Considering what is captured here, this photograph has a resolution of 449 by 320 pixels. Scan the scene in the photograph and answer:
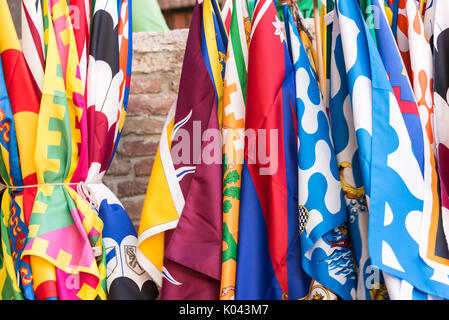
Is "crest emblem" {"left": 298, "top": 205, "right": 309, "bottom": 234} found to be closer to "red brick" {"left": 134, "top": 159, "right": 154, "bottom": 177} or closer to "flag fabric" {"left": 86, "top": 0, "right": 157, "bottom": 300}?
"flag fabric" {"left": 86, "top": 0, "right": 157, "bottom": 300}

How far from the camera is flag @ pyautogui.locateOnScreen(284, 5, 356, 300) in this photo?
540mm

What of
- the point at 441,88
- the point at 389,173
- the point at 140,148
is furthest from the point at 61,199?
the point at 441,88

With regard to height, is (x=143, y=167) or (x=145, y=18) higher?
(x=145, y=18)

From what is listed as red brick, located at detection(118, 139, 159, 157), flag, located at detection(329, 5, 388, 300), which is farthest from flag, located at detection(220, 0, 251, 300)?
red brick, located at detection(118, 139, 159, 157)

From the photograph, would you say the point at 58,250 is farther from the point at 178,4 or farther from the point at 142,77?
the point at 178,4

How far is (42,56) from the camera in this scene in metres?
0.63

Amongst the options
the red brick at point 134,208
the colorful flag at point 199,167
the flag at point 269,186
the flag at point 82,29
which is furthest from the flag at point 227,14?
the red brick at point 134,208

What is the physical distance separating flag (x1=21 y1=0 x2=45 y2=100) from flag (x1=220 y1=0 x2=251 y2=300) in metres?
0.30

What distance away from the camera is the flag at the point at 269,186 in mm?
571

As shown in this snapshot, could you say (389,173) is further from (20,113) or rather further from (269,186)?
(20,113)

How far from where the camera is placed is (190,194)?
618mm

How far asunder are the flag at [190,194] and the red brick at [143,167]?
0.90 ft

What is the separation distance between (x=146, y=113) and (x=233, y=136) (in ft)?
Result: 1.28

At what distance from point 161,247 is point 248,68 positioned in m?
0.32
